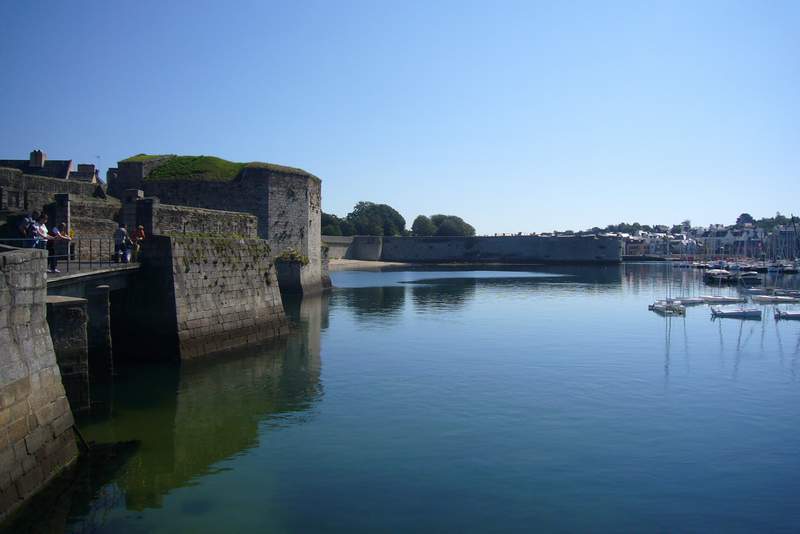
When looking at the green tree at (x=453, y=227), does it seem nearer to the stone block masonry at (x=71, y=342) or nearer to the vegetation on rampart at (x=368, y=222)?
the vegetation on rampart at (x=368, y=222)

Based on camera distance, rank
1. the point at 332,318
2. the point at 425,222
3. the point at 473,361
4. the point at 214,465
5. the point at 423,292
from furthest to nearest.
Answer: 1. the point at 425,222
2. the point at 423,292
3. the point at 332,318
4. the point at 473,361
5. the point at 214,465

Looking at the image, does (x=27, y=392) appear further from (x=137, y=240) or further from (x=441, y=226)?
(x=441, y=226)

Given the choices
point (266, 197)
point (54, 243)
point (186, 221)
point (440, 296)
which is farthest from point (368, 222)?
point (54, 243)

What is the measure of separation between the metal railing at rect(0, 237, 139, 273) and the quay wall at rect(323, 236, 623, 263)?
72520 mm

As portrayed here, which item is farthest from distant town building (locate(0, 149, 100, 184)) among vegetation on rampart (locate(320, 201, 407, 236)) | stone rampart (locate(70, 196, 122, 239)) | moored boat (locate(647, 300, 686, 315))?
vegetation on rampart (locate(320, 201, 407, 236))

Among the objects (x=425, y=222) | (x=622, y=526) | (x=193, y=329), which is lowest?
(x=622, y=526)

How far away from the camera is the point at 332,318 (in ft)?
89.2

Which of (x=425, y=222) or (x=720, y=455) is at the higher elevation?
(x=425, y=222)

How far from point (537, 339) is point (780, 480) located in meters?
12.8

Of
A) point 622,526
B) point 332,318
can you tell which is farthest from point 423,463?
point 332,318

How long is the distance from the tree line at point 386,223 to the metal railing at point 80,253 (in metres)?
83.0

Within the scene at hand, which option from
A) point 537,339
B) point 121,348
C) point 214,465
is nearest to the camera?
point 214,465

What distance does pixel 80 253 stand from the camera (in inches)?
621

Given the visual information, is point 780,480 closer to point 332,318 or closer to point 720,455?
point 720,455
